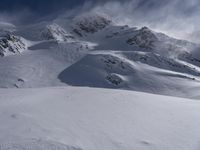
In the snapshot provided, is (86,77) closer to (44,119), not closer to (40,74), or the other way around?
(40,74)

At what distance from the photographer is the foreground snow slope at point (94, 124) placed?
10.6 m

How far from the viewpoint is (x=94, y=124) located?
13.0 metres

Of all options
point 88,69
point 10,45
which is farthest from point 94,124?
point 10,45

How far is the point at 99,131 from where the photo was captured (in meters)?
12.1

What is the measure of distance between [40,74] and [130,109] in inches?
4294

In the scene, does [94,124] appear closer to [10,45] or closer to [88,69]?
[88,69]

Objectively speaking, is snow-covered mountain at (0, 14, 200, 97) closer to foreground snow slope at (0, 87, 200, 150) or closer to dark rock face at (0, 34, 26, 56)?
dark rock face at (0, 34, 26, 56)

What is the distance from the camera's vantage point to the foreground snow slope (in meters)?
10.6

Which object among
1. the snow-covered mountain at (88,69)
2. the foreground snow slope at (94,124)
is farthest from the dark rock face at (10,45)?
the foreground snow slope at (94,124)

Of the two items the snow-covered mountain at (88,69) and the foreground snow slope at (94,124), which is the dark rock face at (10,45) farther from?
the foreground snow slope at (94,124)

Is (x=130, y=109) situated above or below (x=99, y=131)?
above

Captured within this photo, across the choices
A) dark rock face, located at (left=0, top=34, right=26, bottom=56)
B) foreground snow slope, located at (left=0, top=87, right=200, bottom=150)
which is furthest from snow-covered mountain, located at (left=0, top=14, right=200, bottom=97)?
foreground snow slope, located at (left=0, top=87, right=200, bottom=150)

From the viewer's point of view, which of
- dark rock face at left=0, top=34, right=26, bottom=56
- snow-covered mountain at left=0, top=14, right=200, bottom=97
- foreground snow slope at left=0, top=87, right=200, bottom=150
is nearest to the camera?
foreground snow slope at left=0, top=87, right=200, bottom=150

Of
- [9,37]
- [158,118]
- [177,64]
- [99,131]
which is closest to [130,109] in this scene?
[158,118]
